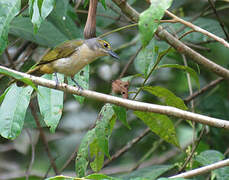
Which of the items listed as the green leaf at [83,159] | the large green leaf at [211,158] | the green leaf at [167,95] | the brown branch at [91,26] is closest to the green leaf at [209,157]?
the large green leaf at [211,158]

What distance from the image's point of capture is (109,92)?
5.50m

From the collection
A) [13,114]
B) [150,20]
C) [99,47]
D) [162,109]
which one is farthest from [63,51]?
[150,20]

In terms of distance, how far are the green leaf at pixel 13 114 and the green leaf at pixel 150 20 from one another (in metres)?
0.99

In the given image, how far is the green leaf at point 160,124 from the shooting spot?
286 cm

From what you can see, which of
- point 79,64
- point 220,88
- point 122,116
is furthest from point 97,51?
point 220,88

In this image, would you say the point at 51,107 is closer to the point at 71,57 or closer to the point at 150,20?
the point at 71,57

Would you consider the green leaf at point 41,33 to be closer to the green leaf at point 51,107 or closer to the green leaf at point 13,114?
the green leaf at point 51,107

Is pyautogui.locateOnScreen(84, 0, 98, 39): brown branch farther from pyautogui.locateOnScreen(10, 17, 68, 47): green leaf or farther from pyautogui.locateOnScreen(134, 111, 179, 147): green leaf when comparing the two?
pyautogui.locateOnScreen(10, 17, 68, 47): green leaf

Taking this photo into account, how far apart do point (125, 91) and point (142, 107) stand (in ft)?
1.48

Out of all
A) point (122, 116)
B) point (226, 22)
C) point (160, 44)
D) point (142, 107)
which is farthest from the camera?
point (226, 22)

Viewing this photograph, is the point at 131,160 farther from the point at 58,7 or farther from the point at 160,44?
the point at 58,7

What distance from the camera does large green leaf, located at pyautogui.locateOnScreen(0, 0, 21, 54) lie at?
2514mm

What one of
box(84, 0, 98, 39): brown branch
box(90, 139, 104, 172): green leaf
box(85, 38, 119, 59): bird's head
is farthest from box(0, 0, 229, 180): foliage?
box(85, 38, 119, 59): bird's head

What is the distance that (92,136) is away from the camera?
297 centimetres
